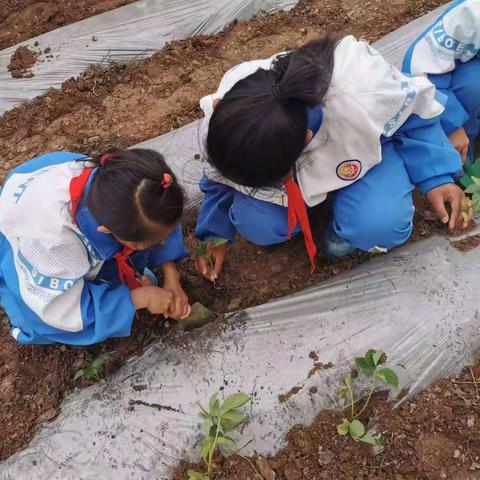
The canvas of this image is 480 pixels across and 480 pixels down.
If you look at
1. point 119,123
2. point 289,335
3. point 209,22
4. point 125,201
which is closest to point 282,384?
point 289,335

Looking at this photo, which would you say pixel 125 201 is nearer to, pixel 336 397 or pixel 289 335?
pixel 289 335

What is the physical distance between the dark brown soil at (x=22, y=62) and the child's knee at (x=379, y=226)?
→ 1666mm

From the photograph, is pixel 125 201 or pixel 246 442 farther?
pixel 246 442

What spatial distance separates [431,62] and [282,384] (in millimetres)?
1013

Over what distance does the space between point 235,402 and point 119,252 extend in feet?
1.61

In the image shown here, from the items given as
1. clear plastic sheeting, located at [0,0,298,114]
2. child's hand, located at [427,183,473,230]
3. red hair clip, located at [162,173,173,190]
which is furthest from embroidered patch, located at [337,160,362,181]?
clear plastic sheeting, located at [0,0,298,114]

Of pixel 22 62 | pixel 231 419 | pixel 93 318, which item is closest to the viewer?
pixel 231 419

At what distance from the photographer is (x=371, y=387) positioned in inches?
51.0

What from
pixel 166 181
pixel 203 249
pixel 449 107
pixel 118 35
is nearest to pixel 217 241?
pixel 203 249

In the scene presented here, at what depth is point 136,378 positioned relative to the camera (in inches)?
54.3

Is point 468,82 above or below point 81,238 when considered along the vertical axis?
below

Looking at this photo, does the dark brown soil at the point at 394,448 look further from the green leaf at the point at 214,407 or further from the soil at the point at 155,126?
the soil at the point at 155,126

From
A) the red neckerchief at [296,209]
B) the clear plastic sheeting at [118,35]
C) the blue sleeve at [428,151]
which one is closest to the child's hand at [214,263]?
the red neckerchief at [296,209]

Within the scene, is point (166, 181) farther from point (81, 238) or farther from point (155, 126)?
point (155, 126)
